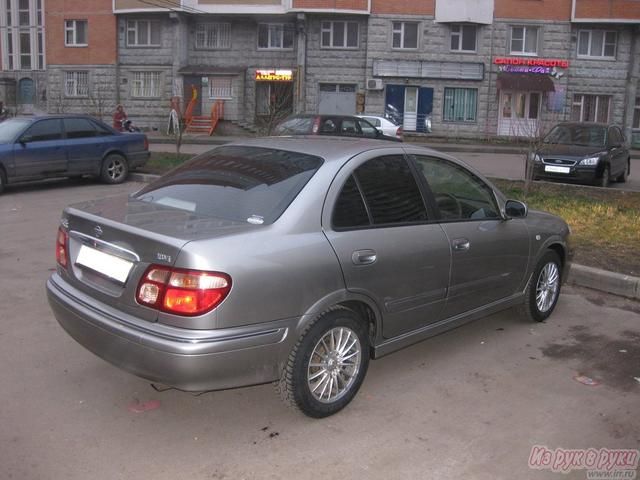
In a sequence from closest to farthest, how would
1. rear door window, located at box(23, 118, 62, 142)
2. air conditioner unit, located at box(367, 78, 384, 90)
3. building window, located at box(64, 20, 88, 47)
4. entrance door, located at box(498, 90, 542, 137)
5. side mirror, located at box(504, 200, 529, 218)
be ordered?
side mirror, located at box(504, 200, 529, 218), rear door window, located at box(23, 118, 62, 142), air conditioner unit, located at box(367, 78, 384, 90), entrance door, located at box(498, 90, 542, 137), building window, located at box(64, 20, 88, 47)

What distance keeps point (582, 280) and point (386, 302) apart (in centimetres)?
357

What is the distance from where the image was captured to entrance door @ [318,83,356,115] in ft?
106

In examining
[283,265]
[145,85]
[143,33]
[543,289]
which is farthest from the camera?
[145,85]

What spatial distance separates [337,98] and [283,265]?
29.7 meters

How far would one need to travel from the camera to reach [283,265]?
3438mm

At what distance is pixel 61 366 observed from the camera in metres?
4.41

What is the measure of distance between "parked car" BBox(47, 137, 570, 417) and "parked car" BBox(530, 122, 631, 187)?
372 inches

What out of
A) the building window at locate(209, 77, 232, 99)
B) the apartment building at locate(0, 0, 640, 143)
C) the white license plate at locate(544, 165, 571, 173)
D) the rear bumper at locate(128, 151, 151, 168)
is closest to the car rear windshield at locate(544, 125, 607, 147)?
the white license plate at locate(544, 165, 571, 173)

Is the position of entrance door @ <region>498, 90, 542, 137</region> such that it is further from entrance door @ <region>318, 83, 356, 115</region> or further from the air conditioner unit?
entrance door @ <region>318, 83, 356, 115</region>

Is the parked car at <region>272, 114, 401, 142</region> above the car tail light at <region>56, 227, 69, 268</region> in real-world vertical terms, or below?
above

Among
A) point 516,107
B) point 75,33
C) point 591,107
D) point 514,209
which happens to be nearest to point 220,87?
point 75,33

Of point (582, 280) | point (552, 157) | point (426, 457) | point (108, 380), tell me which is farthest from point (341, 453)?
point (552, 157)

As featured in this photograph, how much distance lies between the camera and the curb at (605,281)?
633cm

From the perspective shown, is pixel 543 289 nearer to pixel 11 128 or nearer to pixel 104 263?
pixel 104 263
